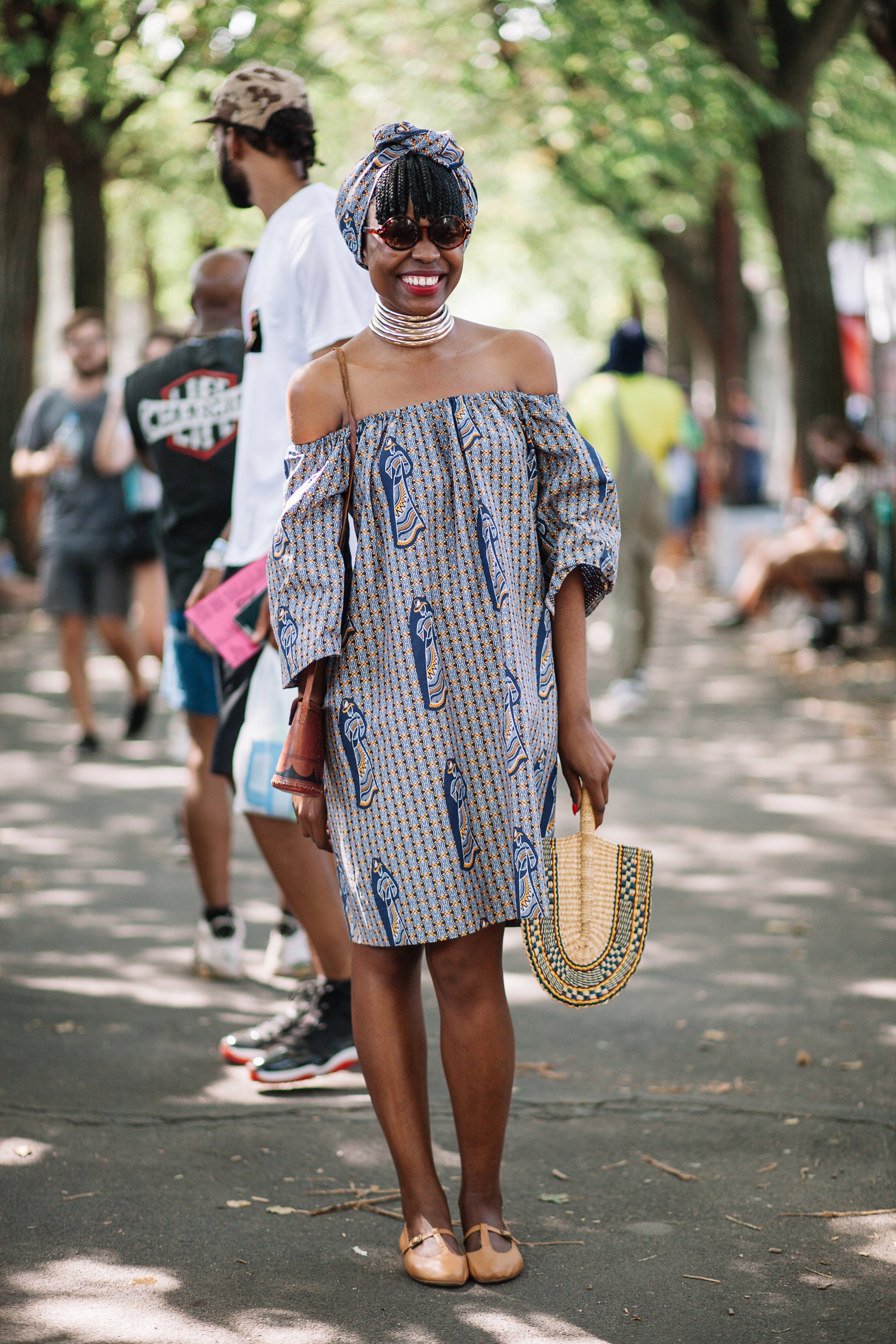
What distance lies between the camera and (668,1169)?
3.66 meters

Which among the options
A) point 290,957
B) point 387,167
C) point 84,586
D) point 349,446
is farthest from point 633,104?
point 349,446

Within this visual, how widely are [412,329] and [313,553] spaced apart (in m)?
0.48

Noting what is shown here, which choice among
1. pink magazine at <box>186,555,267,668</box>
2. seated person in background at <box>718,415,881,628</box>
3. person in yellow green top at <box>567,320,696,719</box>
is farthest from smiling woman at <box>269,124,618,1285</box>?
seated person in background at <box>718,415,881,628</box>

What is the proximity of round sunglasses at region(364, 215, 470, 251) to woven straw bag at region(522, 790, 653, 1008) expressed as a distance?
1.18 m

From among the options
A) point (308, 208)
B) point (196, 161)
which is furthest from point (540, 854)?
point (196, 161)

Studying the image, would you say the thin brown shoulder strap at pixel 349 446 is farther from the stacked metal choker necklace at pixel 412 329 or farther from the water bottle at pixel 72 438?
the water bottle at pixel 72 438

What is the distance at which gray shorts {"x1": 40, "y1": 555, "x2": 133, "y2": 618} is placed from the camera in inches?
354

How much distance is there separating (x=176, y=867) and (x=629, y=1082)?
2.89 meters

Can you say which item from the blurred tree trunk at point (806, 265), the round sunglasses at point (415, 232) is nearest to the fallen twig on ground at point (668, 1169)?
the round sunglasses at point (415, 232)

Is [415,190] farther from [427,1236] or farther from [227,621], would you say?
[427,1236]

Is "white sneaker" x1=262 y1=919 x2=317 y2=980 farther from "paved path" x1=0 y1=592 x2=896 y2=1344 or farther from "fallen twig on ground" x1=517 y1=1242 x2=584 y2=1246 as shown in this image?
"fallen twig on ground" x1=517 y1=1242 x2=584 y2=1246

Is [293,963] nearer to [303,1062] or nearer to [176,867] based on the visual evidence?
[303,1062]

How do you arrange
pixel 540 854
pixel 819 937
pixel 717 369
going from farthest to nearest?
pixel 717 369 → pixel 819 937 → pixel 540 854

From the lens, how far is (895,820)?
7324 mm
